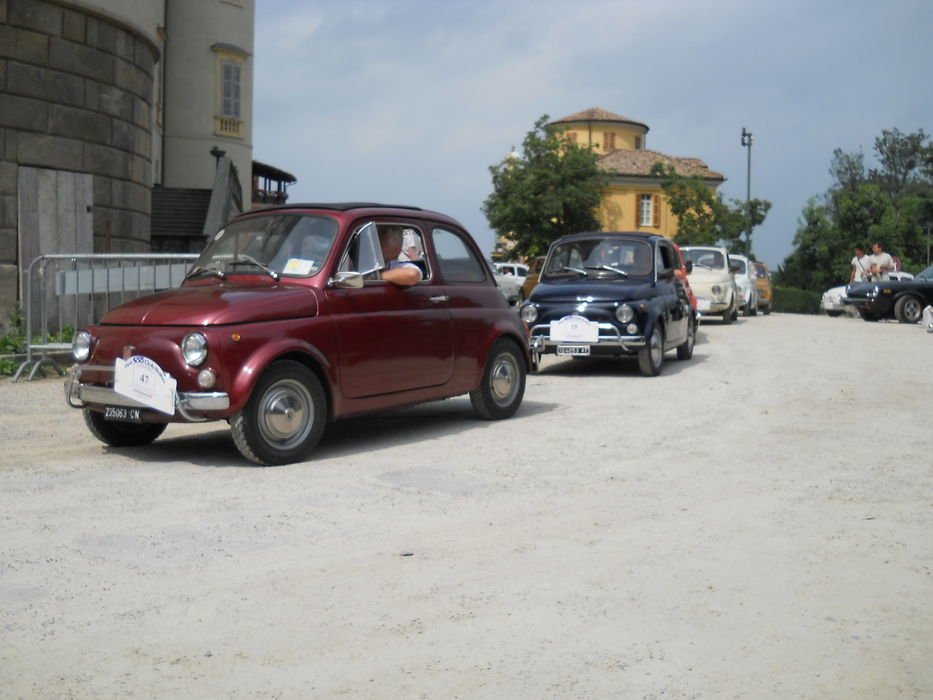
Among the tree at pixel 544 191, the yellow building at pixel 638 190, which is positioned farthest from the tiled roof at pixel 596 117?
the tree at pixel 544 191

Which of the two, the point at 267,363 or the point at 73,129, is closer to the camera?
the point at 267,363

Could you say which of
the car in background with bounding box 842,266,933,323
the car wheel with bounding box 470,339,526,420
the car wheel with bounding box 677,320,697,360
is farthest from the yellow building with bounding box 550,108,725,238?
the car wheel with bounding box 470,339,526,420

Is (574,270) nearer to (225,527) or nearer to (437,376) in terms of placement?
(437,376)

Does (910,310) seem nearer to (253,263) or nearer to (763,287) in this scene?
(763,287)

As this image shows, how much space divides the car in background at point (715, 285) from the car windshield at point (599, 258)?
395 inches

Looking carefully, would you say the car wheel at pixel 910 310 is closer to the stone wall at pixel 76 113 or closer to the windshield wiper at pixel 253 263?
the stone wall at pixel 76 113

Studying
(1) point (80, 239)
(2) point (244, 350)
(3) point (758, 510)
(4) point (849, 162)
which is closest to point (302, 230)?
(2) point (244, 350)

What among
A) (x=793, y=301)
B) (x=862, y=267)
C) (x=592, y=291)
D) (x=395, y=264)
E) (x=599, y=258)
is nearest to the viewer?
(x=395, y=264)

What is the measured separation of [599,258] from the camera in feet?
→ 51.4

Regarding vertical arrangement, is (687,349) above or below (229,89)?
below

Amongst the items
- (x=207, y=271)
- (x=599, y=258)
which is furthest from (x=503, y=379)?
(x=599, y=258)

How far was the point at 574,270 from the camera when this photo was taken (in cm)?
1552

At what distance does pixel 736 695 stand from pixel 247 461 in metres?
5.04

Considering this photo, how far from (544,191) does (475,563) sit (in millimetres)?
60667
